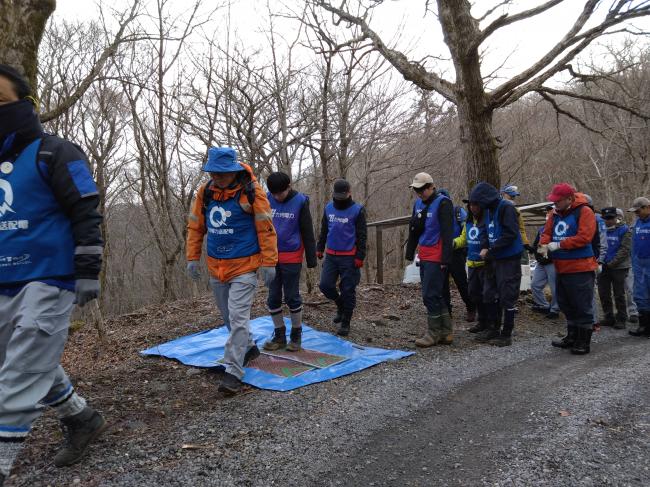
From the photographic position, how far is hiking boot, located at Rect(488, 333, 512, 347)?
19.6 ft

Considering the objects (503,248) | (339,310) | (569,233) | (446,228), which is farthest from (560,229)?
(339,310)

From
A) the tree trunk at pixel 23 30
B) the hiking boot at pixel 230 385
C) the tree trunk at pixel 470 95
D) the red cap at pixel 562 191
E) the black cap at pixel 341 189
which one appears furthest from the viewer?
the tree trunk at pixel 470 95

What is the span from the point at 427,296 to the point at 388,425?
254cm

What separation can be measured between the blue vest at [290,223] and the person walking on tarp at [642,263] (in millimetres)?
5214

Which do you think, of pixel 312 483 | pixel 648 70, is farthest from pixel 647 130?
pixel 312 483

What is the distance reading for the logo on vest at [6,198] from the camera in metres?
2.51

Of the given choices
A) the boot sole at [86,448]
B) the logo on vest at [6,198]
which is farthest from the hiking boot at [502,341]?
the logo on vest at [6,198]

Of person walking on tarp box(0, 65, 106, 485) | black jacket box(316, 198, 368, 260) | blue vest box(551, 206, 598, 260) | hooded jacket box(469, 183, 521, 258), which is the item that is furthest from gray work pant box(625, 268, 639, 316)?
person walking on tarp box(0, 65, 106, 485)

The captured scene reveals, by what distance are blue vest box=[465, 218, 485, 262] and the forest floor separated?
117 cm

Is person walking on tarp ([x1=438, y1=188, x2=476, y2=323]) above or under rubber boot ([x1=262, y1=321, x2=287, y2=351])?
above

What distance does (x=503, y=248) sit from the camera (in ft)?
19.1

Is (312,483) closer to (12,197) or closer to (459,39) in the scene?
(12,197)

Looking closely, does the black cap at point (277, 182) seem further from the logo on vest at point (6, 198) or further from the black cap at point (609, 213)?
the black cap at point (609, 213)

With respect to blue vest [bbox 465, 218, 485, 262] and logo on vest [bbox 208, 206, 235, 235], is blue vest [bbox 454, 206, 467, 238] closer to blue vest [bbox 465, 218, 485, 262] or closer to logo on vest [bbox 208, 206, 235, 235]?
blue vest [bbox 465, 218, 485, 262]
